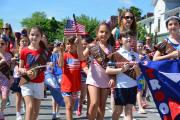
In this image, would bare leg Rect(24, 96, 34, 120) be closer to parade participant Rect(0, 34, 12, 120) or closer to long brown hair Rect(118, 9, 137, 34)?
long brown hair Rect(118, 9, 137, 34)

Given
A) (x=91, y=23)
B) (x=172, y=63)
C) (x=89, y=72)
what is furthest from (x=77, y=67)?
(x=91, y=23)

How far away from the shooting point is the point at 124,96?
7.13 m

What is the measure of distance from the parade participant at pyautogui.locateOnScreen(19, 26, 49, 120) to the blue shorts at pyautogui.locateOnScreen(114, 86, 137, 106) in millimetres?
1191

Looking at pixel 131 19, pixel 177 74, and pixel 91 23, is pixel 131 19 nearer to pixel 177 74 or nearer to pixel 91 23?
pixel 177 74

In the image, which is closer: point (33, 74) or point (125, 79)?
A: point (125, 79)

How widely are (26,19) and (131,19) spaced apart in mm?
155022

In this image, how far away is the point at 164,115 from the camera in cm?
600

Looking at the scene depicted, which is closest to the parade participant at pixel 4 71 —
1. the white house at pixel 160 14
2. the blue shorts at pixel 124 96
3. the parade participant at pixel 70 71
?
the parade participant at pixel 70 71

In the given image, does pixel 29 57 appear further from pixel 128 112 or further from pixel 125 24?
pixel 128 112

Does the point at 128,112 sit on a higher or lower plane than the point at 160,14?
lower

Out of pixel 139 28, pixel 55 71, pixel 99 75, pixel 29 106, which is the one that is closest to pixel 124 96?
pixel 99 75

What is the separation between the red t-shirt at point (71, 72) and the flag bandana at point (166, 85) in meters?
2.54

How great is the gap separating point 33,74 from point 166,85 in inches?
89.8

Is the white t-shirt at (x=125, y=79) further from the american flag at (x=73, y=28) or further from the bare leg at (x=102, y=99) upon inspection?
the american flag at (x=73, y=28)
